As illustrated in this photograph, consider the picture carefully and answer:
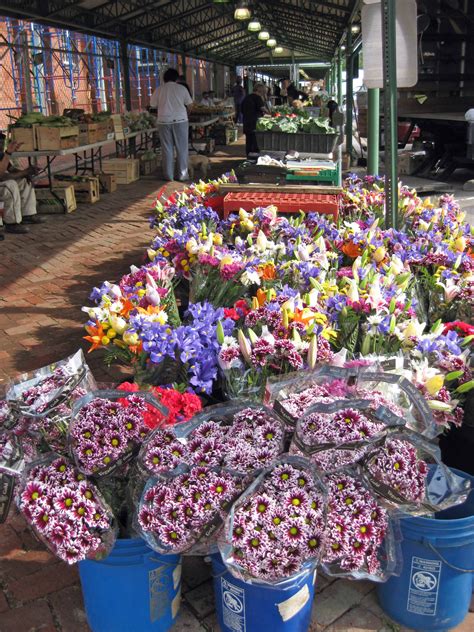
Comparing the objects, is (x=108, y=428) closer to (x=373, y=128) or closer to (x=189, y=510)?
(x=189, y=510)

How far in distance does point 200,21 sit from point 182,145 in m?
14.0

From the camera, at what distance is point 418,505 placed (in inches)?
71.6

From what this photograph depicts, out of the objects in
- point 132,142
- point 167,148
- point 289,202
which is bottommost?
point 289,202

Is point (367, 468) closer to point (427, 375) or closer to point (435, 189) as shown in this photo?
point (427, 375)

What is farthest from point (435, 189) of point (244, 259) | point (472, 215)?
point (244, 259)

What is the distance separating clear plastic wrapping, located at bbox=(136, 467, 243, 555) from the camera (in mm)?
1764

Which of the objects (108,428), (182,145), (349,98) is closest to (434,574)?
(108,428)

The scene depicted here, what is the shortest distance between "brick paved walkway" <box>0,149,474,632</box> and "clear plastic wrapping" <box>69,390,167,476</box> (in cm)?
36

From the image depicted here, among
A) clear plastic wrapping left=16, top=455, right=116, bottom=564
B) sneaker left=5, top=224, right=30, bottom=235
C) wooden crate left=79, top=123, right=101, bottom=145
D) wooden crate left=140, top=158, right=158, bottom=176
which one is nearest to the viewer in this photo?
clear plastic wrapping left=16, top=455, right=116, bottom=564

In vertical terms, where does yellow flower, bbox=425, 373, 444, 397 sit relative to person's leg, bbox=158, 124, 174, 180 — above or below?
below

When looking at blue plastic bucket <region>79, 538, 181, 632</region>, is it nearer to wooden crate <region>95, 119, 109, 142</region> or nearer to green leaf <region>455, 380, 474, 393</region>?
green leaf <region>455, 380, 474, 393</region>

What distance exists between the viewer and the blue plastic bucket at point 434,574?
1963 millimetres

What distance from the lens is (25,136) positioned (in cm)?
883

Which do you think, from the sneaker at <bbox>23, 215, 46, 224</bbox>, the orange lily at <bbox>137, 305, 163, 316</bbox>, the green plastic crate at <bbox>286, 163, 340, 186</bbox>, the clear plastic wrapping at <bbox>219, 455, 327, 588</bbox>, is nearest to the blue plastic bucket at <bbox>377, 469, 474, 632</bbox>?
the clear plastic wrapping at <bbox>219, 455, 327, 588</bbox>
